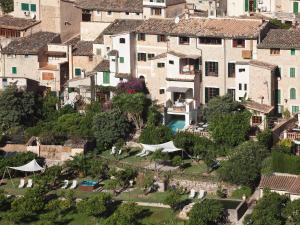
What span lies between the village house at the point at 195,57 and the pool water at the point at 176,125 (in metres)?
0.41

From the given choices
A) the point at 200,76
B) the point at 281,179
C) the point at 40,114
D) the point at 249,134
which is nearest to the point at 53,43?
the point at 40,114

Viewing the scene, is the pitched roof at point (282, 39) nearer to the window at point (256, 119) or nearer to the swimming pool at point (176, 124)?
the window at point (256, 119)

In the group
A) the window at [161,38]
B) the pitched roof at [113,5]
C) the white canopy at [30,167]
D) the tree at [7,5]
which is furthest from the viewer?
the tree at [7,5]

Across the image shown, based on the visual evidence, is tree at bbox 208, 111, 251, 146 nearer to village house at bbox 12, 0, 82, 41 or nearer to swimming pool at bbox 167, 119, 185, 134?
swimming pool at bbox 167, 119, 185, 134

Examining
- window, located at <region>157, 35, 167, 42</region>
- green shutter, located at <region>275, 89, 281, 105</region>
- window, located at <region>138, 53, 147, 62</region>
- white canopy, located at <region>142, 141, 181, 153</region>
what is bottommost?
white canopy, located at <region>142, 141, 181, 153</region>

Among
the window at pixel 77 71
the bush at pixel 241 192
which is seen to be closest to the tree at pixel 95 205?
the bush at pixel 241 192

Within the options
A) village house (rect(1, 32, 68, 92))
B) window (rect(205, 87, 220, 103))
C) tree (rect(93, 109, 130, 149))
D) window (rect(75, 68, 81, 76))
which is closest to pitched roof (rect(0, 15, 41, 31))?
village house (rect(1, 32, 68, 92))

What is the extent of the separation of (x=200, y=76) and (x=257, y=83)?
406 centimetres

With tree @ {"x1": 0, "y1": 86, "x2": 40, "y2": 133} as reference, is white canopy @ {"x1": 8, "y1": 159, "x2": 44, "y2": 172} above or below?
below

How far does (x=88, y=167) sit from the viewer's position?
75.4 m

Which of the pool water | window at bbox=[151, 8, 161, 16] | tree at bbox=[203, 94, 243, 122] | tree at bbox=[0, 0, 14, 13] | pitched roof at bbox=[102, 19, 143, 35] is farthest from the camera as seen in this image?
tree at bbox=[0, 0, 14, 13]

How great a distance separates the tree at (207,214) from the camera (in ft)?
221

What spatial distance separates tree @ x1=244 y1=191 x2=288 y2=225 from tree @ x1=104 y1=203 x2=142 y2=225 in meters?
6.28

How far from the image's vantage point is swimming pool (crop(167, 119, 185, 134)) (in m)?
79.1
